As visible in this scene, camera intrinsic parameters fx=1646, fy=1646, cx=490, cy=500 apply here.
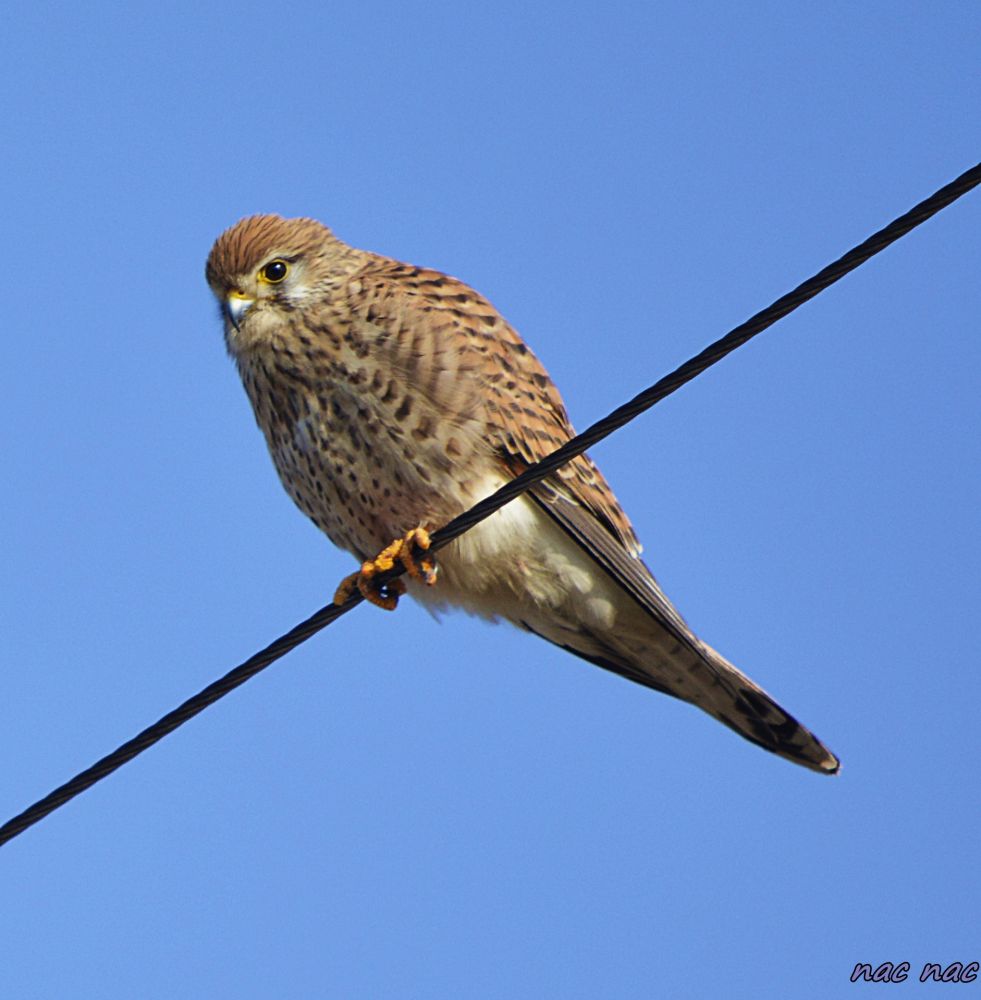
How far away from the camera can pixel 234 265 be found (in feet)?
16.0

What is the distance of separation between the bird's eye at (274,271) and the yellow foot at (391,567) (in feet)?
3.20

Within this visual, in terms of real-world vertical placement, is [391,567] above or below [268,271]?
below

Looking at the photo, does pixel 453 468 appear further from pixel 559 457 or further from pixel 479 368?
pixel 559 457

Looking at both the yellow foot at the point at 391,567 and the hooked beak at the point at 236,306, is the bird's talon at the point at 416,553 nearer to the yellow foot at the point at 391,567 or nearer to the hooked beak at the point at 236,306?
the yellow foot at the point at 391,567

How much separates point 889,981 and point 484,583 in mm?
1609

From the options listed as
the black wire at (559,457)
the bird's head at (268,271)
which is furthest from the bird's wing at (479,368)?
the black wire at (559,457)

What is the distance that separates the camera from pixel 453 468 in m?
4.34

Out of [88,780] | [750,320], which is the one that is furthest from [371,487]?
[750,320]

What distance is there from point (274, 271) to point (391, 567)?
109 cm

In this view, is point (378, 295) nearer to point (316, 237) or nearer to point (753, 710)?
point (316, 237)

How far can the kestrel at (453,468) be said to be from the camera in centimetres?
434

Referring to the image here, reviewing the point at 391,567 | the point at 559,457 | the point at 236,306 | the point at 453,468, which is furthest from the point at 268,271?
the point at 559,457

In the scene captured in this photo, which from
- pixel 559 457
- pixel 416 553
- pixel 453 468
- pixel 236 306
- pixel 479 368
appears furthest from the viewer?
pixel 236 306

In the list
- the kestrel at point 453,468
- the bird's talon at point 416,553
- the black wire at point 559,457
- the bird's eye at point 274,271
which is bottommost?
the black wire at point 559,457
